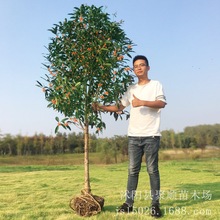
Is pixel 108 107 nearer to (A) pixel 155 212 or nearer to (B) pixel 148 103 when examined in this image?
(B) pixel 148 103

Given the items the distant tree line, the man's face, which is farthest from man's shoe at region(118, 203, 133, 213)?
the distant tree line

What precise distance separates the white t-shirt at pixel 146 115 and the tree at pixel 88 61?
1.16 ft

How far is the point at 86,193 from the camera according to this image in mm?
4953

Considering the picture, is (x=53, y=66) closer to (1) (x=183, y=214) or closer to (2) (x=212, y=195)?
(1) (x=183, y=214)

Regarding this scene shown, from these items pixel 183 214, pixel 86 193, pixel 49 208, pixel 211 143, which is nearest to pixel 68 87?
pixel 86 193

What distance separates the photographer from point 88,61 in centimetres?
484

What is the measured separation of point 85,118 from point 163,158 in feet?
62.5

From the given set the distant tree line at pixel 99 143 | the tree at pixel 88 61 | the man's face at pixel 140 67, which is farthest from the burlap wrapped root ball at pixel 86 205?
the distant tree line at pixel 99 143

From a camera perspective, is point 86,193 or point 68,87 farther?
point 86,193

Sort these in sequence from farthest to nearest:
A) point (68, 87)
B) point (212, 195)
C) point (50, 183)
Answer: point (50, 183), point (212, 195), point (68, 87)

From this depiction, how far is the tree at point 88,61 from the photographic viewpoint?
4.77 metres

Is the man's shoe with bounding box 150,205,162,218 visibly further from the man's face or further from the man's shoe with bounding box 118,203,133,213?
the man's face

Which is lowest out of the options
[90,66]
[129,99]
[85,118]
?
[85,118]

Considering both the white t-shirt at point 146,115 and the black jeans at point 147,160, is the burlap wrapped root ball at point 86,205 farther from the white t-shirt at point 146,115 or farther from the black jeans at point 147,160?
the white t-shirt at point 146,115
